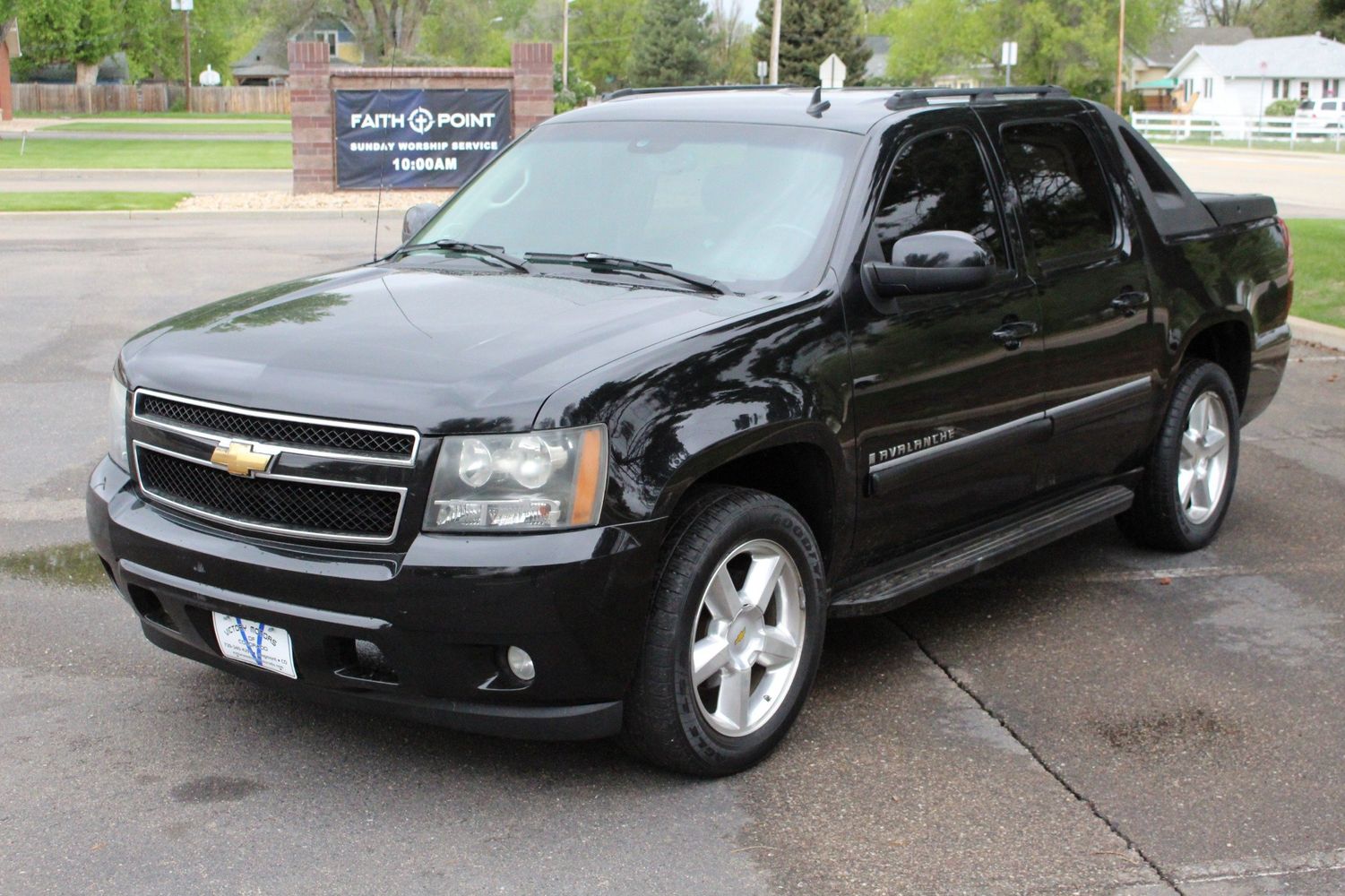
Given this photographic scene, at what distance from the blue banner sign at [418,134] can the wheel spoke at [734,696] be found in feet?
66.9

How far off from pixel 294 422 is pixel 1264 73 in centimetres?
9437

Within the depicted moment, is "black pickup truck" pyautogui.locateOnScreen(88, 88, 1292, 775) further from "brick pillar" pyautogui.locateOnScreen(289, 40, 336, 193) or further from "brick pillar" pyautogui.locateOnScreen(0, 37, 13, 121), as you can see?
"brick pillar" pyautogui.locateOnScreen(0, 37, 13, 121)

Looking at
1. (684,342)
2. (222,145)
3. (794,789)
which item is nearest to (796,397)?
(684,342)

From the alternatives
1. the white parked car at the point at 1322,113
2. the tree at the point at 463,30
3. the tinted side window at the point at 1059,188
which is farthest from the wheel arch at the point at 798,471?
the tree at the point at 463,30

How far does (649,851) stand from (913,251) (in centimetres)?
191

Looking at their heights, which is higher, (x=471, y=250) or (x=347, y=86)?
(x=347, y=86)

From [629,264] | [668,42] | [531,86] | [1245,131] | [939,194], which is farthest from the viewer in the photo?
[668,42]

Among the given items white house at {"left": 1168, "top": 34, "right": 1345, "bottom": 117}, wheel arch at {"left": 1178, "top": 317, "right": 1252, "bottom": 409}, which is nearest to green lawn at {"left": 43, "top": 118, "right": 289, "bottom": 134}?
wheel arch at {"left": 1178, "top": 317, "right": 1252, "bottom": 409}

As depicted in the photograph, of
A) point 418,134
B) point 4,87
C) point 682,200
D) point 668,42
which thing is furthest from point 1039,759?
point 668,42

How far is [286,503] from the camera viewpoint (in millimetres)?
3766

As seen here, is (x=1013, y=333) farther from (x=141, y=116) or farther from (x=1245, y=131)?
(x=141, y=116)

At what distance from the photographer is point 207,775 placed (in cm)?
Answer: 407

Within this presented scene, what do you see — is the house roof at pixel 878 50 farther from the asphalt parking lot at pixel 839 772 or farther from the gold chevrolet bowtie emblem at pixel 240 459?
the gold chevrolet bowtie emblem at pixel 240 459

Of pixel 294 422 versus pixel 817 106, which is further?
pixel 817 106
